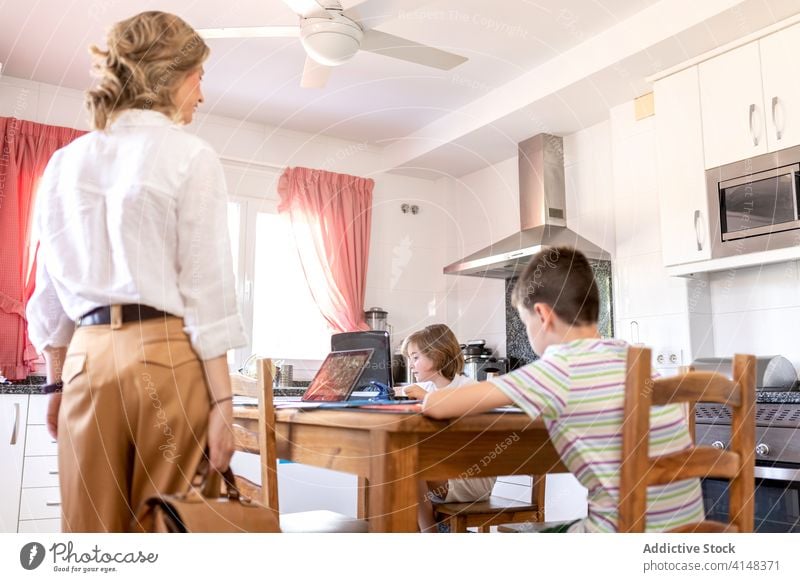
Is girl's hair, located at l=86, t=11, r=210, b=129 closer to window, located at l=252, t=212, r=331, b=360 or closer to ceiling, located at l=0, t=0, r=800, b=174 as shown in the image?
ceiling, located at l=0, t=0, r=800, b=174

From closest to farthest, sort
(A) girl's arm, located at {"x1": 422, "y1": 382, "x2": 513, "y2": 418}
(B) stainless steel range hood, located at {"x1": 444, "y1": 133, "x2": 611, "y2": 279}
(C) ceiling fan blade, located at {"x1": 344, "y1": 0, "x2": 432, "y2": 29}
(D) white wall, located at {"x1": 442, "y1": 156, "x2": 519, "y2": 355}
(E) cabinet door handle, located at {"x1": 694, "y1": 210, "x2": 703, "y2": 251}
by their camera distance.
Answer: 1. (A) girl's arm, located at {"x1": 422, "y1": 382, "x2": 513, "y2": 418}
2. (C) ceiling fan blade, located at {"x1": 344, "y1": 0, "x2": 432, "y2": 29}
3. (E) cabinet door handle, located at {"x1": 694, "y1": 210, "x2": 703, "y2": 251}
4. (B) stainless steel range hood, located at {"x1": 444, "y1": 133, "x2": 611, "y2": 279}
5. (D) white wall, located at {"x1": 442, "y1": 156, "x2": 519, "y2": 355}

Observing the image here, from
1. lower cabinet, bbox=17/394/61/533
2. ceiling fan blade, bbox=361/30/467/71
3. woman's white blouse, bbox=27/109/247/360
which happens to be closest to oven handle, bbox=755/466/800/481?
ceiling fan blade, bbox=361/30/467/71

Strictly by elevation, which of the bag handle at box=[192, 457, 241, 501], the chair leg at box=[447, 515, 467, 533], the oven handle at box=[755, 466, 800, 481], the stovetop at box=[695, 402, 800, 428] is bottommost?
the chair leg at box=[447, 515, 467, 533]

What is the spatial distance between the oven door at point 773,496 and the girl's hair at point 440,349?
2.36 feet

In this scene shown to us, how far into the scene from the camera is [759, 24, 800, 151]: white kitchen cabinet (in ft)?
6.28

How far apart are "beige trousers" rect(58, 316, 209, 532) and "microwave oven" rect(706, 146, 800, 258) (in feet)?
5.90

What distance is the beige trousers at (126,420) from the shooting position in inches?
28.5

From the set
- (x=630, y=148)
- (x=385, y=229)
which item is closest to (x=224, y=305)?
(x=385, y=229)

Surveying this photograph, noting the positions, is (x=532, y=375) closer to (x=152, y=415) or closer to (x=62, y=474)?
(x=152, y=415)

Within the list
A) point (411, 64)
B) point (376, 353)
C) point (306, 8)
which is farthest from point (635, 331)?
point (306, 8)

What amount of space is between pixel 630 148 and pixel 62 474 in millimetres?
1904

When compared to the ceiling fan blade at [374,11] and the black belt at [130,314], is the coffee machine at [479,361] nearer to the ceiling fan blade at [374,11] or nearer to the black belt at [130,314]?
the ceiling fan blade at [374,11]

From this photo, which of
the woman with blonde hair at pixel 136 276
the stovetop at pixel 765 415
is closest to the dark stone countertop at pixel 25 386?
the woman with blonde hair at pixel 136 276
